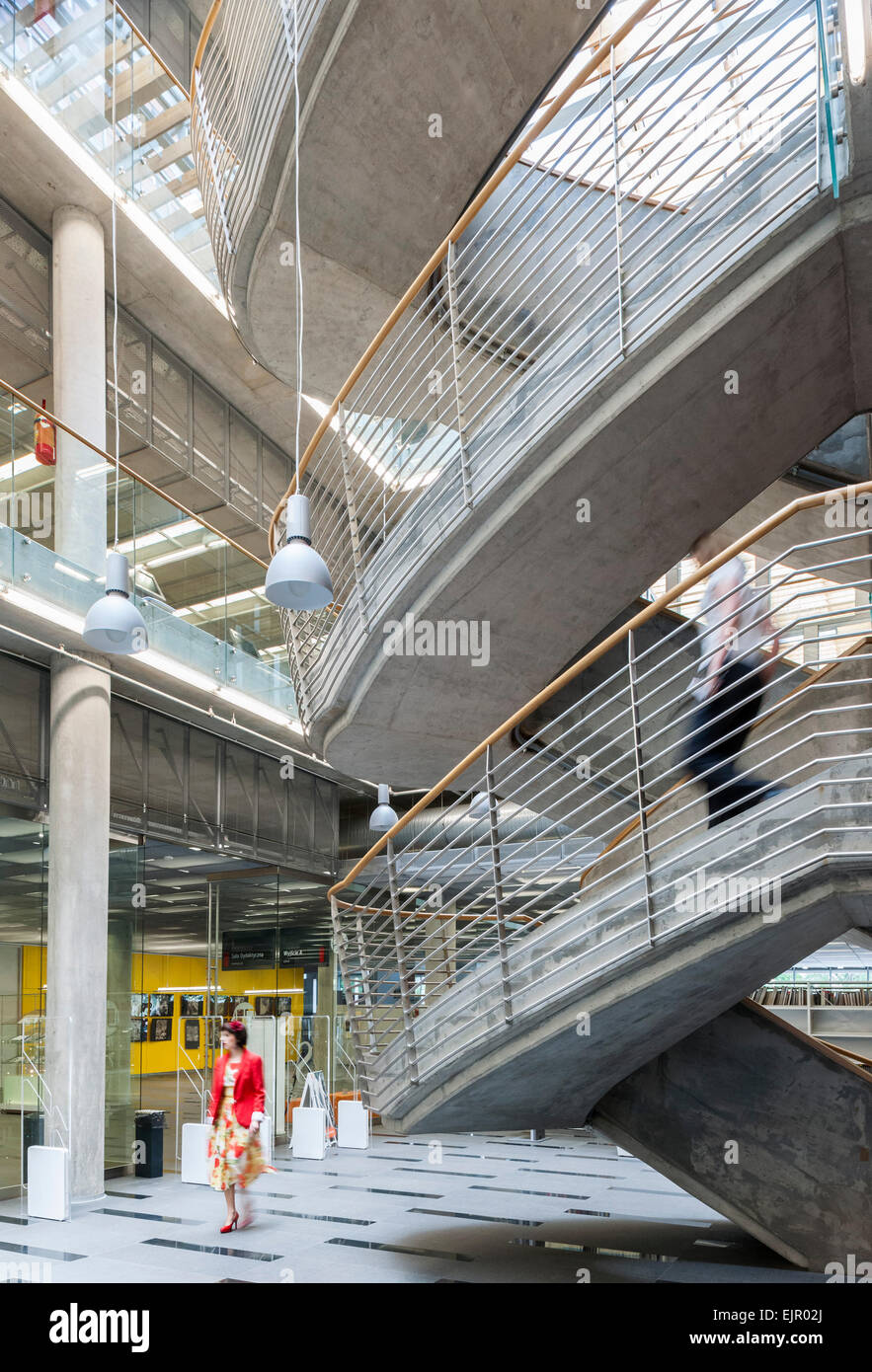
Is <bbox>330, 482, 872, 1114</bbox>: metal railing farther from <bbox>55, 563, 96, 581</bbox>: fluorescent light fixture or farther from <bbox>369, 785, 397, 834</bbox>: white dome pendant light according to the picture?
<bbox>369, 785, 397, 834</bbox>: white dome pendant light

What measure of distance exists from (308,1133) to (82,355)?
9.71 m

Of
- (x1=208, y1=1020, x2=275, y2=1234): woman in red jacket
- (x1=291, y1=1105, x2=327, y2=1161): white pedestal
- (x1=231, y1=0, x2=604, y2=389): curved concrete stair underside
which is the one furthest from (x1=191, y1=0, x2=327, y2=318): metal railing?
(x1=291, y1=1105, x2=327, y2=1161): white pedestal

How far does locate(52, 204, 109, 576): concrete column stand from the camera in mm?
12398

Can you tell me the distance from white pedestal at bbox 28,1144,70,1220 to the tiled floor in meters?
0.17

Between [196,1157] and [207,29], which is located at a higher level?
[207,29]

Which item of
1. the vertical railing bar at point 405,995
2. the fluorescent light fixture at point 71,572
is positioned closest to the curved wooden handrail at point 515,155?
the vertical railing bar at point 405,995

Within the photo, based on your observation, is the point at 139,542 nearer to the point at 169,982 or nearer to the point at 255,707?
the point at 255,707

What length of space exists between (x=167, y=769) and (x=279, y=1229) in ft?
21.9

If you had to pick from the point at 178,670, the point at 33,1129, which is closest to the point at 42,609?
the point at 178,670

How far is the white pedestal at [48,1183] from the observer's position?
417 inches

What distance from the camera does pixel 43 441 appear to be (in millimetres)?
11922

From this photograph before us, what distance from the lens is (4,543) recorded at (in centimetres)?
1081

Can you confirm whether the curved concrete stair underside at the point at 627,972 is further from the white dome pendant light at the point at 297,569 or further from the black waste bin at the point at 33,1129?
the black waste bin at the point at 33,1129
